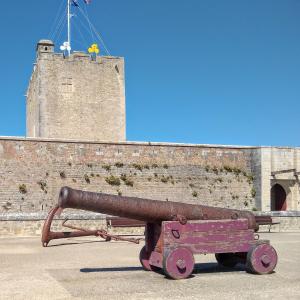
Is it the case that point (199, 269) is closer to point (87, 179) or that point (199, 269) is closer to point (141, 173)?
point (87, 179)

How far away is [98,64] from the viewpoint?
2639 centimetres

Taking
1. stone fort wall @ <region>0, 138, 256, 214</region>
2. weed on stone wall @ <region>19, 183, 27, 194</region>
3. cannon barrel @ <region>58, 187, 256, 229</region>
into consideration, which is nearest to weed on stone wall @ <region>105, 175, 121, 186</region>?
stone fort wall @ <region>0, 138, 256, 214</region>

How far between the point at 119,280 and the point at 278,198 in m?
17.3

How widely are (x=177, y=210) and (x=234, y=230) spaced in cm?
99

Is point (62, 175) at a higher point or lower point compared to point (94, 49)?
lower

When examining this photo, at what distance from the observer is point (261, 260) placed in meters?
7.80

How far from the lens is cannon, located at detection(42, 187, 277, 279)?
726 centimetres

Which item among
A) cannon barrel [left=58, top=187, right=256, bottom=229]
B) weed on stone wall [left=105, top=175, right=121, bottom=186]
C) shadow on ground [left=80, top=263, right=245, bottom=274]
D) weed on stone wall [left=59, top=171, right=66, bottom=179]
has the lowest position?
shadow on ground [left=80, top=263, right=245, bottom=274]

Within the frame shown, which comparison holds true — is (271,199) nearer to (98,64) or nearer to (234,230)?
(98,64)

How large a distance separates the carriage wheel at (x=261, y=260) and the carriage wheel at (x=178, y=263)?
3.28 ft

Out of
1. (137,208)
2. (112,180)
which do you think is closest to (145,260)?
(137,208)

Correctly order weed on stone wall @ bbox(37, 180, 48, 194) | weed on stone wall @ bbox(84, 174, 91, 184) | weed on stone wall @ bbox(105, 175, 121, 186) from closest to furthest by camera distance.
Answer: weed on stone wall @ bbox(37, 180, 48, 194)
weed on stone wall @ bbox(84, 174, 91, 184)
weed on stone wall @ bbox(105, 175, 121, 186)

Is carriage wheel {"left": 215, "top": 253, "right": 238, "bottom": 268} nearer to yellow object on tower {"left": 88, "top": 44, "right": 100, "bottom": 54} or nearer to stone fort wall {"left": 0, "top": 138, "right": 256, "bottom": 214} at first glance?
stone fort wall {"left": 0, "top": 138, "right": 256, "bottom": 214}

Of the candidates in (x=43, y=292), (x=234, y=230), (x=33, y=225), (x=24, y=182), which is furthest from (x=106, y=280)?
(x=24, y=182)
